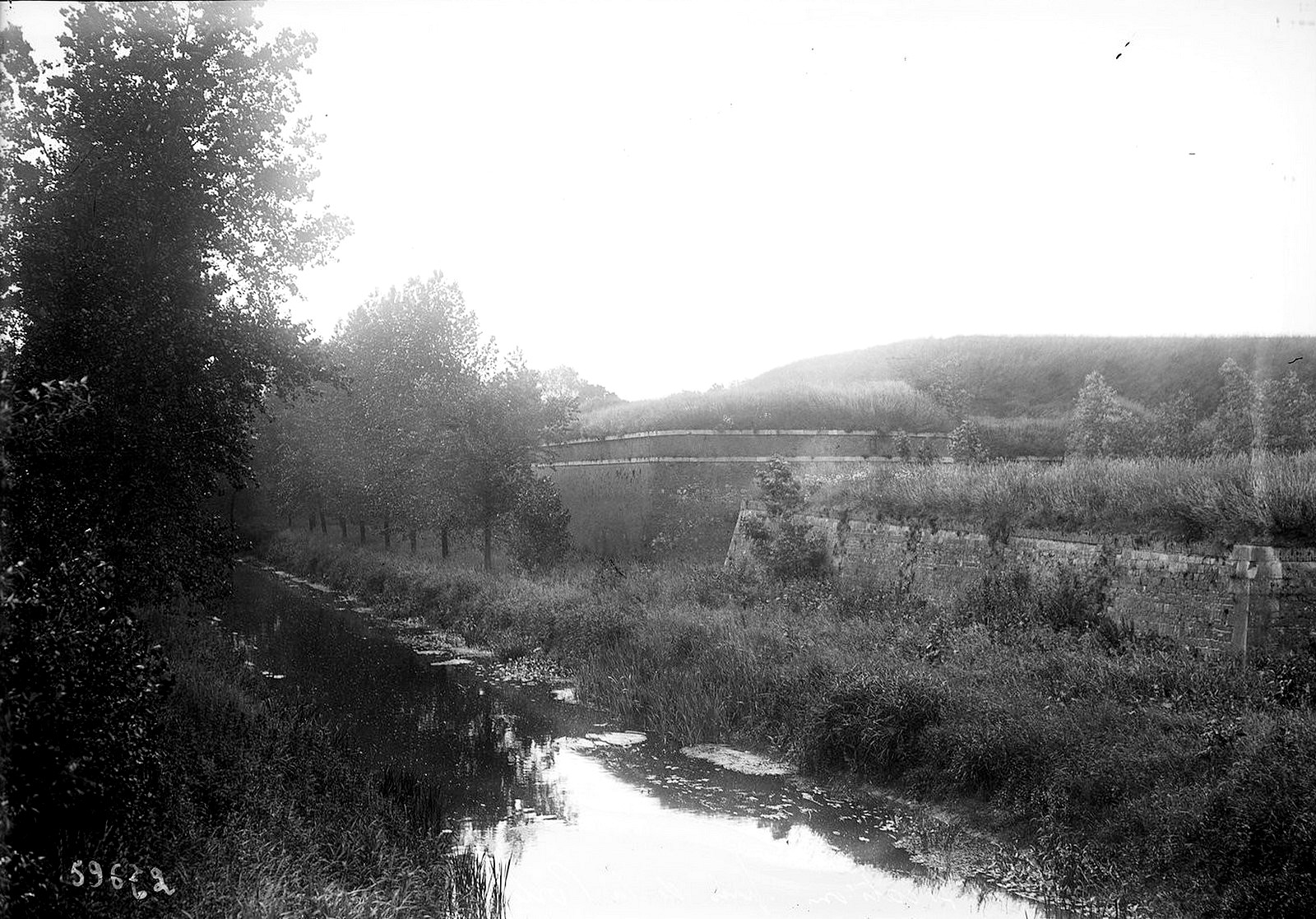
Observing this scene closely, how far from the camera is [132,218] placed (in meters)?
12.0

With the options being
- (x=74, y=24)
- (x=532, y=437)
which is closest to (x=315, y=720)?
(x=74, y=24)

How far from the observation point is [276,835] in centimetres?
689

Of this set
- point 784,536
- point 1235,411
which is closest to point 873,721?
point 784,536

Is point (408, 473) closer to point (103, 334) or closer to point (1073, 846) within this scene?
point (103, 334)

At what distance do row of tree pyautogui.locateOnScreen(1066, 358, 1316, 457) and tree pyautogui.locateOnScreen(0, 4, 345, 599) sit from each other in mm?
17826

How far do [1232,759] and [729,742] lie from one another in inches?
231

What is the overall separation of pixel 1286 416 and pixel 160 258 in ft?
72.2

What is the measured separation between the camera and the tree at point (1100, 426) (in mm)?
22797

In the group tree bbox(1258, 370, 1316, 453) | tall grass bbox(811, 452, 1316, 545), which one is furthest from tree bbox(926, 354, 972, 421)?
tall grass bbox(811, 452, 1316, 545)

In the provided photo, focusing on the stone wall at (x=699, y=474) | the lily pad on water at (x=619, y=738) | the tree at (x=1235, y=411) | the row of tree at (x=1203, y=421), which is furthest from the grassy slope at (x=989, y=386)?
the lily pad on water at (x=619, y=738)

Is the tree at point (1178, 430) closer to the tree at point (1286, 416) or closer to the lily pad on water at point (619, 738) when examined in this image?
the tree at point (1286, 416)

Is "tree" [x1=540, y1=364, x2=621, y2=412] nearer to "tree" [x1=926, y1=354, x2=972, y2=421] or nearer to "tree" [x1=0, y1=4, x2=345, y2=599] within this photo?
"tree" [x1=926, y1=354, x2=972, y2=421]

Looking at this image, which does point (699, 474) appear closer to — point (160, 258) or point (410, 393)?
point (410, 393)

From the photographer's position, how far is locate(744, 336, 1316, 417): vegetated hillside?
92.8ft
